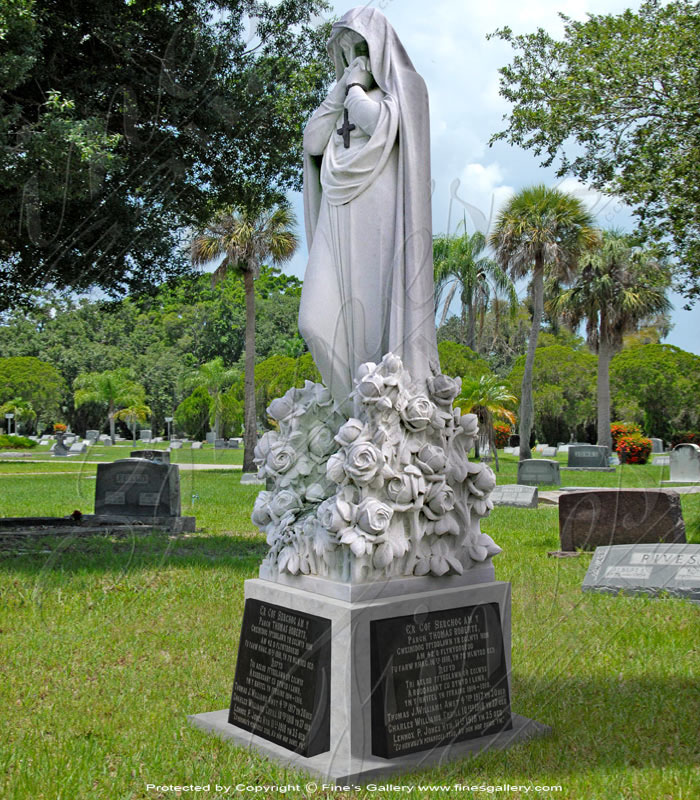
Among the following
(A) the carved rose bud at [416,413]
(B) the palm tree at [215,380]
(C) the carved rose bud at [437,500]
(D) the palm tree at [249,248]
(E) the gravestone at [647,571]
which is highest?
(D) the palm tree at [249,248]

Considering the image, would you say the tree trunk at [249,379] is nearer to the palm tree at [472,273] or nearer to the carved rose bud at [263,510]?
the palm tree at [472,273]

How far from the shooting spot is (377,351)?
4.56m

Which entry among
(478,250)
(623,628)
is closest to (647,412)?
(478,250)

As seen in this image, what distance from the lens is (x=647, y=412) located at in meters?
48.2

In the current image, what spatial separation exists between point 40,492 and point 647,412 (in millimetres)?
36846

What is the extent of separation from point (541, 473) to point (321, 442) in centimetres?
1978

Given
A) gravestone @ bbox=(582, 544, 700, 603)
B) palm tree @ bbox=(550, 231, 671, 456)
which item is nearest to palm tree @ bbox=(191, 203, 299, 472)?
palm tree @ bbox=(550, 231, 671, 456)

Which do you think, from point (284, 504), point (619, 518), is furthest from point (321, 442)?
point (619, 518)

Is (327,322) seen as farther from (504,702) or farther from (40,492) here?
(40,492)

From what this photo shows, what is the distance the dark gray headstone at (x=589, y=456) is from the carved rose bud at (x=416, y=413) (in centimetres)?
3023

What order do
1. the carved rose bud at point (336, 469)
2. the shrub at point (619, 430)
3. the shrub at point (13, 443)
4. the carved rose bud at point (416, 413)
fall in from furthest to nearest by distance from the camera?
the shrub at point (13, 443), the shrub at point (619, 430), the carved rose bud at point (416, 413), the carved rose bud at point (336, 469)

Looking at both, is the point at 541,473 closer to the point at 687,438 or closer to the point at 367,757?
the point at 687,438

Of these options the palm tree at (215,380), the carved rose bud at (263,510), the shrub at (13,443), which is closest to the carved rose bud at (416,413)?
the carved rose bud at (263,510)

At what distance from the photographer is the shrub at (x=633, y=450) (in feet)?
111
